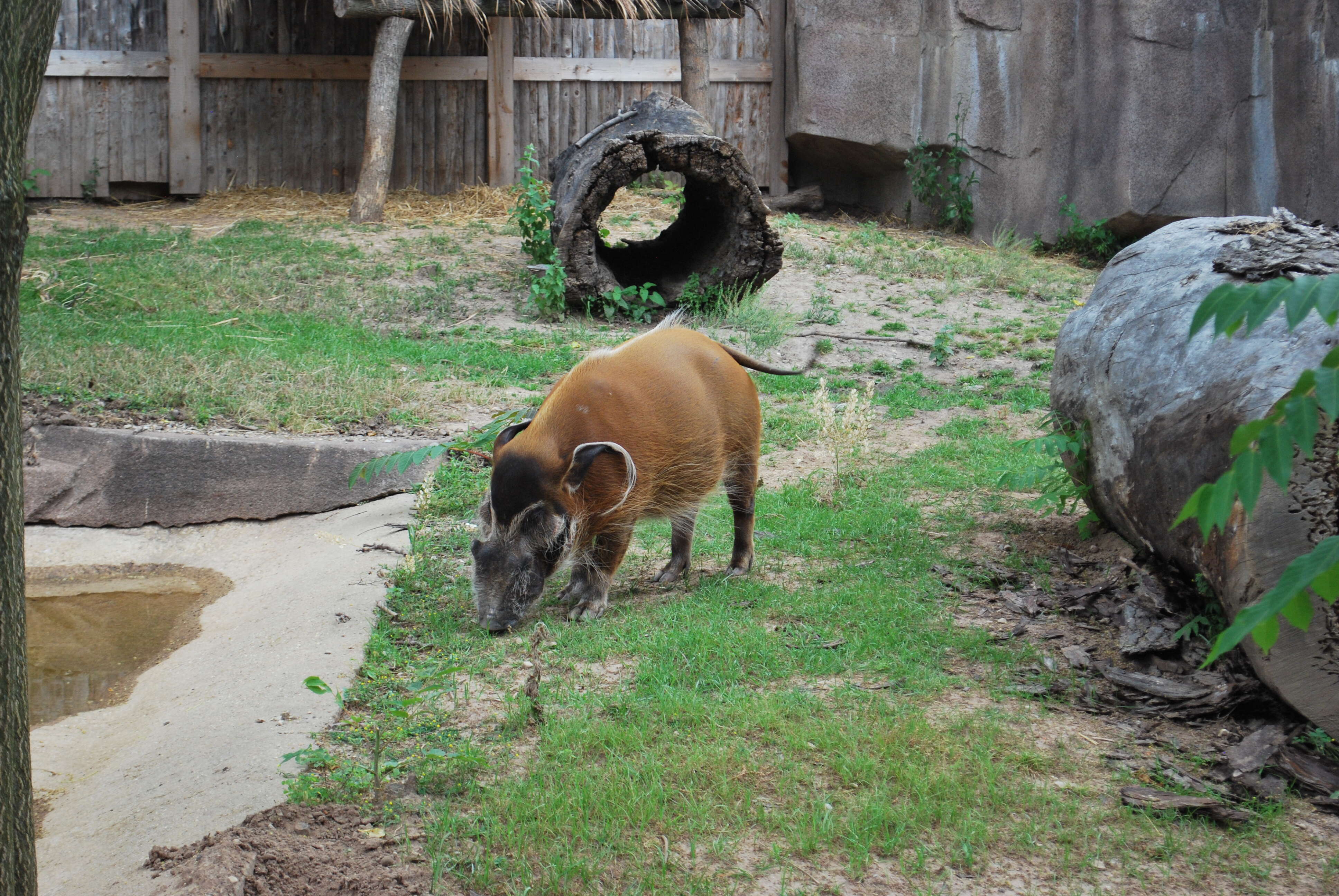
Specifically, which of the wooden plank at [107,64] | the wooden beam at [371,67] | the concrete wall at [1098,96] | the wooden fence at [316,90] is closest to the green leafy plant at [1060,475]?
the concrete wall at [1098,96]

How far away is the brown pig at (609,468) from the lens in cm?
374

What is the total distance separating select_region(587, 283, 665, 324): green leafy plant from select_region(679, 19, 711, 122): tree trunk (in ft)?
10.2

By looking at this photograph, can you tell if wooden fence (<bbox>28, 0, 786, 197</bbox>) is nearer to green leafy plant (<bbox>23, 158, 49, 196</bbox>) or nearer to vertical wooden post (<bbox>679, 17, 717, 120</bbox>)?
green leafy plant (<bbox>23, 158, 49, 196</bbox>)

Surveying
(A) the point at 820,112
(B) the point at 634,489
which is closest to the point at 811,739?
(B) the point at 634,489

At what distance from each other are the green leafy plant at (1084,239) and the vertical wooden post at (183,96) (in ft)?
29.9

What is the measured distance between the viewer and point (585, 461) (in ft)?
12.2

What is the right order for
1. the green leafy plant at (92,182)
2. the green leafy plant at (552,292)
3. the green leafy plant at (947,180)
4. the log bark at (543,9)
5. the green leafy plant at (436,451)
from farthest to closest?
the green leafy plant at (947,180), the green leafy plant at (92,182), the log bark at (543,9), the green leafy plant at (552,292), the green leafy plant at (436,451)

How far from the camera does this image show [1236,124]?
10.6 m

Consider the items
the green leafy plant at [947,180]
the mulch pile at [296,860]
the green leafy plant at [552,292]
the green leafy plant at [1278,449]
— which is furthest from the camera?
the green leafy plant at [947,180]

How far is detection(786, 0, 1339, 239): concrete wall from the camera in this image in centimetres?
1021

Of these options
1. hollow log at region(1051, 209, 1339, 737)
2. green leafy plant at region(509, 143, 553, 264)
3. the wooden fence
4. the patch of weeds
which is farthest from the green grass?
hollow log at region(1051, 209, 1339, 737)

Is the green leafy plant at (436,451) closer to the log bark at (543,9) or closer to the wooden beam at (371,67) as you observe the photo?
the log bark at (543,9)

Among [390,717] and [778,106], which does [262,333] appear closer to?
[390,717]

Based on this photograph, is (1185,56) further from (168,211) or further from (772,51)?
(168,211)
